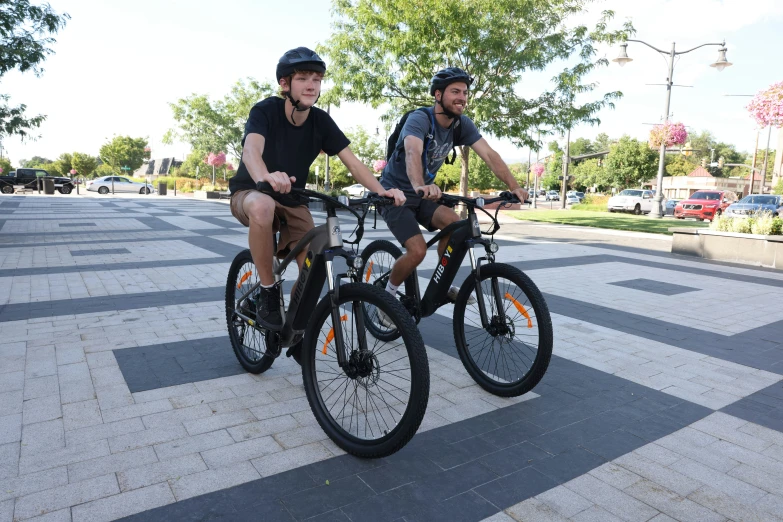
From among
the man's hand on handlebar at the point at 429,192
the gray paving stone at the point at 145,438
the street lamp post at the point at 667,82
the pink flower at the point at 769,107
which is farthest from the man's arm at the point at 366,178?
the street lamp post at the point at 667,82

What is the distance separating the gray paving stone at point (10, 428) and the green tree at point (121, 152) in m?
84.8

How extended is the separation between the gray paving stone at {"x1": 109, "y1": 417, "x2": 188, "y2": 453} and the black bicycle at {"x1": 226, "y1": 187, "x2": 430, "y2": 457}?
729 mm

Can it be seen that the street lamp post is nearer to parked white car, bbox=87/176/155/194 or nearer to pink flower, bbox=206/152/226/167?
pink flower, bbox=206/152/226/167

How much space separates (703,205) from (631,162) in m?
35.0

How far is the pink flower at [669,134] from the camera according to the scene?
72.6ft

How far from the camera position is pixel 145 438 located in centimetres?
289

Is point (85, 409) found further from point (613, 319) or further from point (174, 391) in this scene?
point (613, 319)

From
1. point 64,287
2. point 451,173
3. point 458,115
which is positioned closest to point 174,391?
point 458,115

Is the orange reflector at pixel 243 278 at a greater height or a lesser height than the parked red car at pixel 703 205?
lesser

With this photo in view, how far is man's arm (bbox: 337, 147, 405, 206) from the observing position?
2.93 m

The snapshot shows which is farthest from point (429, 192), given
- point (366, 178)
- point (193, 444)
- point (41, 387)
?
point (41, 387)

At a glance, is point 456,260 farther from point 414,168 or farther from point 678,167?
point 678,167

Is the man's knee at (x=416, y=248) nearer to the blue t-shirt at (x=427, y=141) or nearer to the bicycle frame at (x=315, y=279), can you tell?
the blue t-shirt at (x=427, y=141)

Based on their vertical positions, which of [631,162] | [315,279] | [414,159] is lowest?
[315,279]
